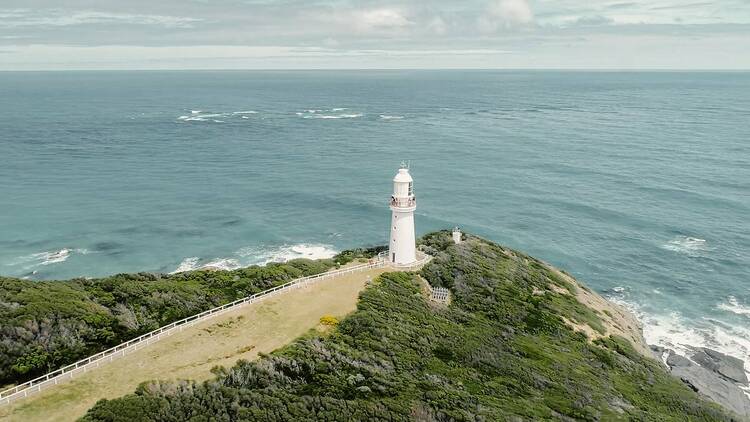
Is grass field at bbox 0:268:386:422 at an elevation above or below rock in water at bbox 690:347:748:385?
above

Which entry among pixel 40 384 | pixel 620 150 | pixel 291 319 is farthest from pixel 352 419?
pixel 620 150

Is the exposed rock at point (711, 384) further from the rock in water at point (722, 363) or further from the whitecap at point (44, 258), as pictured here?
the whitecap at point (44, 258)

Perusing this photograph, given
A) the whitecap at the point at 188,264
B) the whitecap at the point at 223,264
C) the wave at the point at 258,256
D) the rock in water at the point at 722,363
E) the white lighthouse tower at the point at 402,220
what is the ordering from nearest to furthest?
the white lighthouse tower at the point at 402,220, the rock in water at the point at 722,363, the whitecap at the point at 188,264, the whitecap at the point at 223,264, the wave at the point at 258,256

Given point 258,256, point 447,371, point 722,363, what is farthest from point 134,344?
point 722,363

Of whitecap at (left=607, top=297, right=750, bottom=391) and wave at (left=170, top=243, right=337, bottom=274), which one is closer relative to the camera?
whitecap at (left=607, top=297, right=750, bottom=391)

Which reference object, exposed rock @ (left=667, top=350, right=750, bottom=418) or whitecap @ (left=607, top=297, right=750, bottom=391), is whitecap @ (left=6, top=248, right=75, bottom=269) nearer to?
whitecap @ (left=607, top=297, right=750, bottom=391)

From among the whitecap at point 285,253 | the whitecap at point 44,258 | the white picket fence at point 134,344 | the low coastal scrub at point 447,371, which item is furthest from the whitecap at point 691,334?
the whitecap at point 44,258

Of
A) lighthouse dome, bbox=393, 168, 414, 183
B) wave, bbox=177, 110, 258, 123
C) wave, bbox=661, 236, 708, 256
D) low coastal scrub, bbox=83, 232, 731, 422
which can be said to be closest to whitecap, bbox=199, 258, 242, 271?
low coastal scrub, bbox=83, 232, 731, 422
